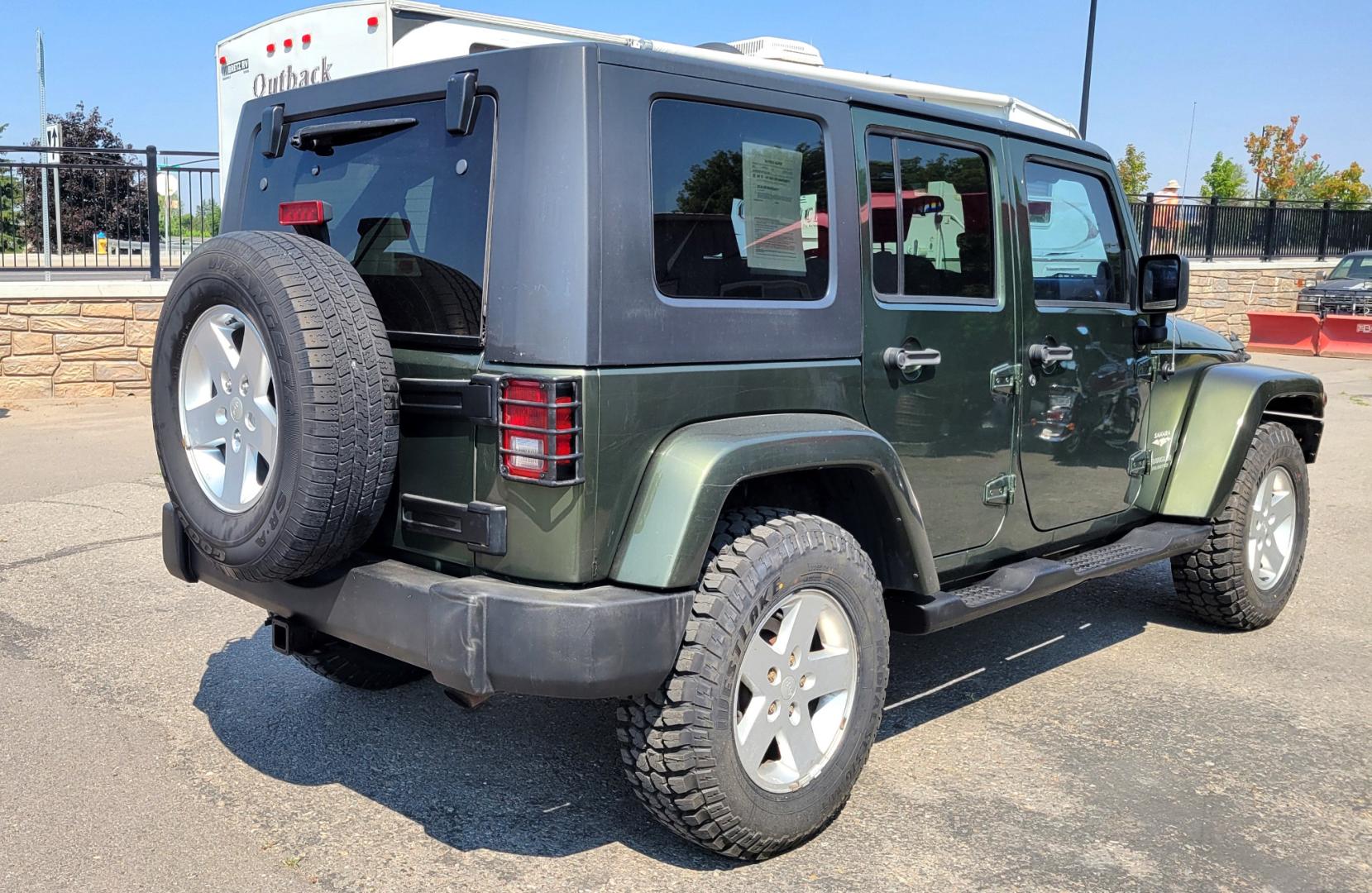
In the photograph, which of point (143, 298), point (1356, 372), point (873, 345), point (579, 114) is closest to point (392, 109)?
point (579, 114)

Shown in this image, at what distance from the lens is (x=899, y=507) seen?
3.44 m

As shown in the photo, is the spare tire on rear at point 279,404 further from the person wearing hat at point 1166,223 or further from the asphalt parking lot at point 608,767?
the person wearing hat at point 1166,223

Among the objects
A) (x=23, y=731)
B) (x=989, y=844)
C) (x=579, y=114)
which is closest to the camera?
(x=579, y=114)

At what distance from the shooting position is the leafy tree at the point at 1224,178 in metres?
43.3

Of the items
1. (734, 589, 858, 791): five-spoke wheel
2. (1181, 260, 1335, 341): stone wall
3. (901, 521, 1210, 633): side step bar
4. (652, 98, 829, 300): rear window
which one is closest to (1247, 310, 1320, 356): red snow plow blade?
(1181, 260, 1335, 341): stone wall

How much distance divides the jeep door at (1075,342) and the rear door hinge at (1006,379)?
7 centimetres

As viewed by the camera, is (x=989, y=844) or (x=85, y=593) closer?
(x=989, y=844)

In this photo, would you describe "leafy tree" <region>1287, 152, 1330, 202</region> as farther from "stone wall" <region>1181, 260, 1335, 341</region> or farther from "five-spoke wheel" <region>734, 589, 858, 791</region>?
"five-spoke wheel" <region>734, 589, 858, 791</region>

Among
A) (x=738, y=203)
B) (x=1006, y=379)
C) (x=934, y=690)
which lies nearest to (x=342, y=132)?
(x=738, y=203)

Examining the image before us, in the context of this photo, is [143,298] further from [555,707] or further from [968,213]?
[968,213]

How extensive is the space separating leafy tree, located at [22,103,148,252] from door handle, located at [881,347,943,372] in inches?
391

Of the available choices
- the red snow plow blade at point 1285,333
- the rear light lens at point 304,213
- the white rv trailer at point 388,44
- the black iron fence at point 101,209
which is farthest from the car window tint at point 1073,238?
the red snow plow blade at point 1285,333

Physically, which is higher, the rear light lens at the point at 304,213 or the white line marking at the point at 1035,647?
the rear light lens at the point at 304,213

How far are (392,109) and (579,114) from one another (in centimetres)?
74
